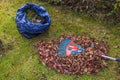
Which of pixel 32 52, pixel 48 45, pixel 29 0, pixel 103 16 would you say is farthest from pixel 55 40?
pixel 29 0

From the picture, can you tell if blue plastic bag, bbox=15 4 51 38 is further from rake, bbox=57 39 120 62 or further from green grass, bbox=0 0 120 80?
rake, bbox=57 39 120 62

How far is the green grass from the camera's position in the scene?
5438 millimetres

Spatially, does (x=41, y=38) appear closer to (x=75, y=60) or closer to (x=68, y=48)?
(x=68, y=48)

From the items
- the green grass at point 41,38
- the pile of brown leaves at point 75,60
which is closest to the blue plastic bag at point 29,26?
the green grass at point 41,38

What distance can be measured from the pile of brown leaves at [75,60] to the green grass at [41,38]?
112 millimetres

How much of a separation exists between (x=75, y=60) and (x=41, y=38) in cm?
115

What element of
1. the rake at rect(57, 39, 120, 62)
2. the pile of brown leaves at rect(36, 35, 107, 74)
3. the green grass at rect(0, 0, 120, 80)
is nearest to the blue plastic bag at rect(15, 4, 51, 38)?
the green grass at rect(0, 0, 120, 80)

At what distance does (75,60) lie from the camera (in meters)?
5.55

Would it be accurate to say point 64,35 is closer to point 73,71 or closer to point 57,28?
point 57,28

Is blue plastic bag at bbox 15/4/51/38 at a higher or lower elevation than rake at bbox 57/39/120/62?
higher

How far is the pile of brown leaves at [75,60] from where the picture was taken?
17.8 ft

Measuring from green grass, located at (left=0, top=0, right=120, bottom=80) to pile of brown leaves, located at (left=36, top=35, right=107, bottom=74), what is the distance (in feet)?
0.37

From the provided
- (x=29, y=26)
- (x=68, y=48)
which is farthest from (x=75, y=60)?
(x=29, y=26)

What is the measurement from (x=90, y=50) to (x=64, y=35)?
85 centimetres
